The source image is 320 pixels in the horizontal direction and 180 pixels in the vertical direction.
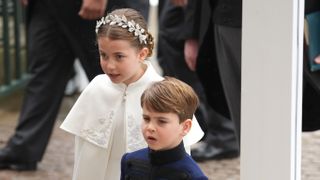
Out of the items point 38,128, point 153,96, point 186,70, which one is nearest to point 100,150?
point 153,96

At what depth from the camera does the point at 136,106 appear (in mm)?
3131

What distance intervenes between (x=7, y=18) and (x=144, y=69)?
4.26 metres

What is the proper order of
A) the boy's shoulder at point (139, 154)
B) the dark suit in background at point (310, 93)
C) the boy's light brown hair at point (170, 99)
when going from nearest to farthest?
1. the boy's light brown hair at point (170, 99)
2. the boy's shoulder at point (139, 154)
3. the dark suit in background at point (310, 93)

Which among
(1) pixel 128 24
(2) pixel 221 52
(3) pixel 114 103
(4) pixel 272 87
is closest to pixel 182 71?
Result: (2) pixel 221 52

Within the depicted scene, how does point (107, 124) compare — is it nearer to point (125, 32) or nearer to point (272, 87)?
point (125, 32)

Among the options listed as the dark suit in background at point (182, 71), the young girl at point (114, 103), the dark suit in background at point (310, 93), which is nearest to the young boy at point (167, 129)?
the young girl at point (114, 103)

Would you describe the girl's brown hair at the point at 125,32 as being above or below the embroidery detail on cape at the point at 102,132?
above

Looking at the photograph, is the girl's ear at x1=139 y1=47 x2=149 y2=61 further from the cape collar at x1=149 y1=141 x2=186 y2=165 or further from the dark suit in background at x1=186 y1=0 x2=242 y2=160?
the dark suit in background at x1=186 y1=0 x2=242 y2=160

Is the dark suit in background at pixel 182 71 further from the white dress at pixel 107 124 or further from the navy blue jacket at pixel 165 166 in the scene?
the navy blue jacket at pixel 165 166

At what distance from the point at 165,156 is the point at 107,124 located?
47 cm

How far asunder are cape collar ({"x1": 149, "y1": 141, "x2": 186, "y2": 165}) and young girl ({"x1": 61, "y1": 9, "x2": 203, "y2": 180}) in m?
0.27

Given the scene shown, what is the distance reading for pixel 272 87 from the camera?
2.91m

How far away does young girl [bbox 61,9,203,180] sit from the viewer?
303 cm

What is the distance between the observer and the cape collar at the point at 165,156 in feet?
8.98
